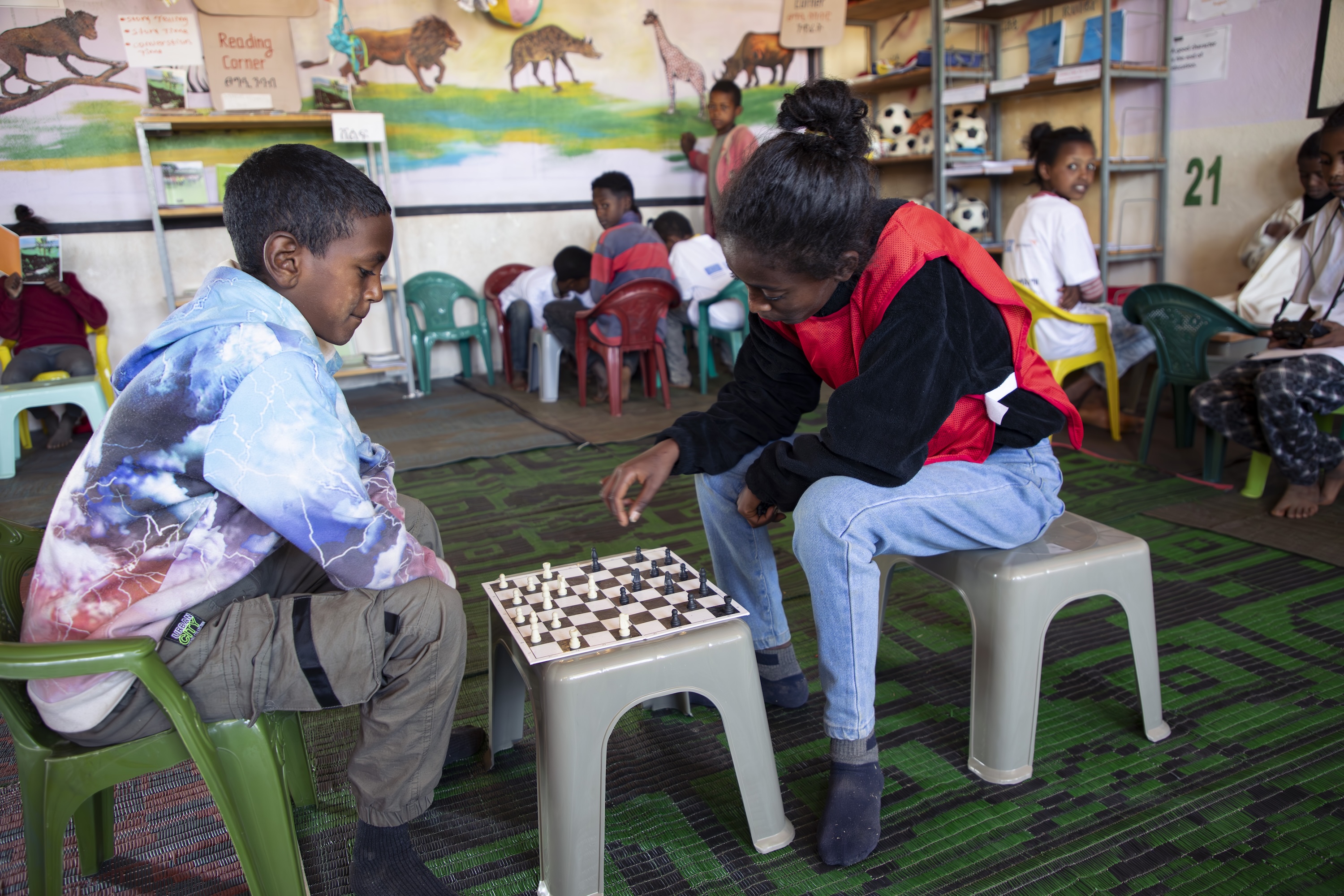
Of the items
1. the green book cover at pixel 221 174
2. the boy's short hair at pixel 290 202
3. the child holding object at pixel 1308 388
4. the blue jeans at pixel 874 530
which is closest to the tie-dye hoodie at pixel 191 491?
the boy's short hair at pixel 290 202

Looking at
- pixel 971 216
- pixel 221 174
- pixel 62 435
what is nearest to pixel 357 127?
pixel 221 174

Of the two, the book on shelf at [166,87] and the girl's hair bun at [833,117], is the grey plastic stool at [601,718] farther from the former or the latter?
the book on shelf at [166,87]

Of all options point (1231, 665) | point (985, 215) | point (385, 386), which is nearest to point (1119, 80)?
point (985, 215)

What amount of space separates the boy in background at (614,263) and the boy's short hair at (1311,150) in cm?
262

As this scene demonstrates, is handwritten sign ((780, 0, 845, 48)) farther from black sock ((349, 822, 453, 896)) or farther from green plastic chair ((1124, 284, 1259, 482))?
black sock ((349, 822, 453, 896))

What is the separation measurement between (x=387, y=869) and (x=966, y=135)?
480 cm

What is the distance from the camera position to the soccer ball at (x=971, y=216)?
5.15 metres

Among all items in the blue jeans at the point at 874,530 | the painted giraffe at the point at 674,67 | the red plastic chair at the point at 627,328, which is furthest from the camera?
the painted giraffe at the point at 674,67

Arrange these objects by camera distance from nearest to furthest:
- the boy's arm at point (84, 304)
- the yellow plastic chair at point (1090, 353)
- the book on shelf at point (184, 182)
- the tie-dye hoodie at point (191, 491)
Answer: the tie-dye hoodie at point (191, 491) → the yellow plastic chair at point (1090, 353) → the boy's arm at point (84, 304) → the book on shelf at point (184, 182)

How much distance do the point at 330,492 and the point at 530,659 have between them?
34cm

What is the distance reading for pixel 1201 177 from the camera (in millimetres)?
4398

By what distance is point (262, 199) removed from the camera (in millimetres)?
1233

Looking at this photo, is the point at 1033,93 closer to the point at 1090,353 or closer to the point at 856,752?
the point at 1090,353

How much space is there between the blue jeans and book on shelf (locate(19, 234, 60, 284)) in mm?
4406
